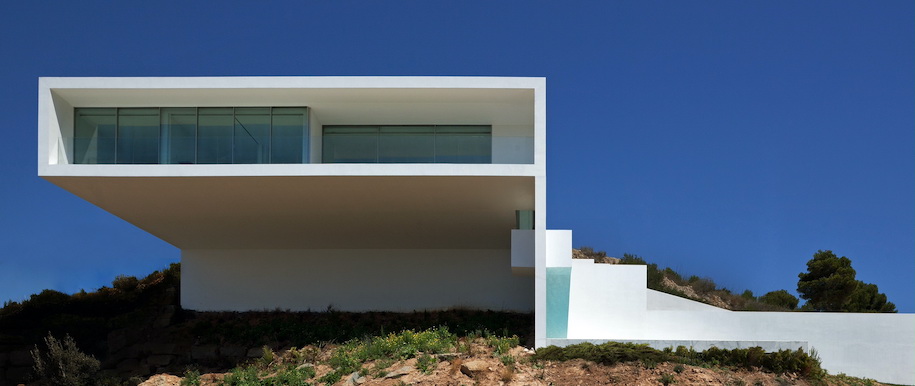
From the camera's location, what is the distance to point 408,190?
22.3 meters

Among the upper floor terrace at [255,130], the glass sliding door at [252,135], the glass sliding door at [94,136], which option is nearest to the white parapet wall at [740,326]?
the upper floor terrace at [255,130]

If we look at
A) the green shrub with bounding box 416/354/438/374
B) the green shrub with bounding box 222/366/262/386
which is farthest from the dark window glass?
the green shrub with bounding box 222/366/262/386

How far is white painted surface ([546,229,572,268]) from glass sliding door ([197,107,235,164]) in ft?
27.4

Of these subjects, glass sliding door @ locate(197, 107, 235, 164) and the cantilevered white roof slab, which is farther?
glass sliding door @ locate(197, 107, 235, 164)

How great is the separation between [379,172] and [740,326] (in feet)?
33.9

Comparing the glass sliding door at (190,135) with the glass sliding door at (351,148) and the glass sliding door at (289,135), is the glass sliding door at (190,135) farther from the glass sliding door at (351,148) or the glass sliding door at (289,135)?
the glass sliding door at (351,148)

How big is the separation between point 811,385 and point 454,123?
11429mm

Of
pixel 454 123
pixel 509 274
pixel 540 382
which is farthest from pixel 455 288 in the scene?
pixel 540 382

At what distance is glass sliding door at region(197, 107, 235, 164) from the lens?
2164 centimetres

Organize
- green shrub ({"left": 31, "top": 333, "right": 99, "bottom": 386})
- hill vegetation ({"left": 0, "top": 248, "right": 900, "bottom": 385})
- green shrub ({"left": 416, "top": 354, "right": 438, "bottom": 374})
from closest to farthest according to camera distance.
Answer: hill vegetation ({"left": 0, "top": 248, "right": 900, "bottom": 385})
green shrub ({"left": 416, "top": 354, "right": 438, "bottom": 374})
green shrub ({"left": 31, "top": 333, "right": 99, "bottom": 386})

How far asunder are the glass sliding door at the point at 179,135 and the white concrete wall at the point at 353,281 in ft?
24.0

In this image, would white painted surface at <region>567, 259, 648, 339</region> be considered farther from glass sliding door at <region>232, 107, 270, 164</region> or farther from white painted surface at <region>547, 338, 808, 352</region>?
glass sliding door at <region>232, 107, 270, 164</region>

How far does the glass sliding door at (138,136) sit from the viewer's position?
21703mm

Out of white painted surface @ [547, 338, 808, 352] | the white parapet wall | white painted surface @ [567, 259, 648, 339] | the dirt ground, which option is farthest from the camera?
white painted surface @ [567, 259, 648, 339]
